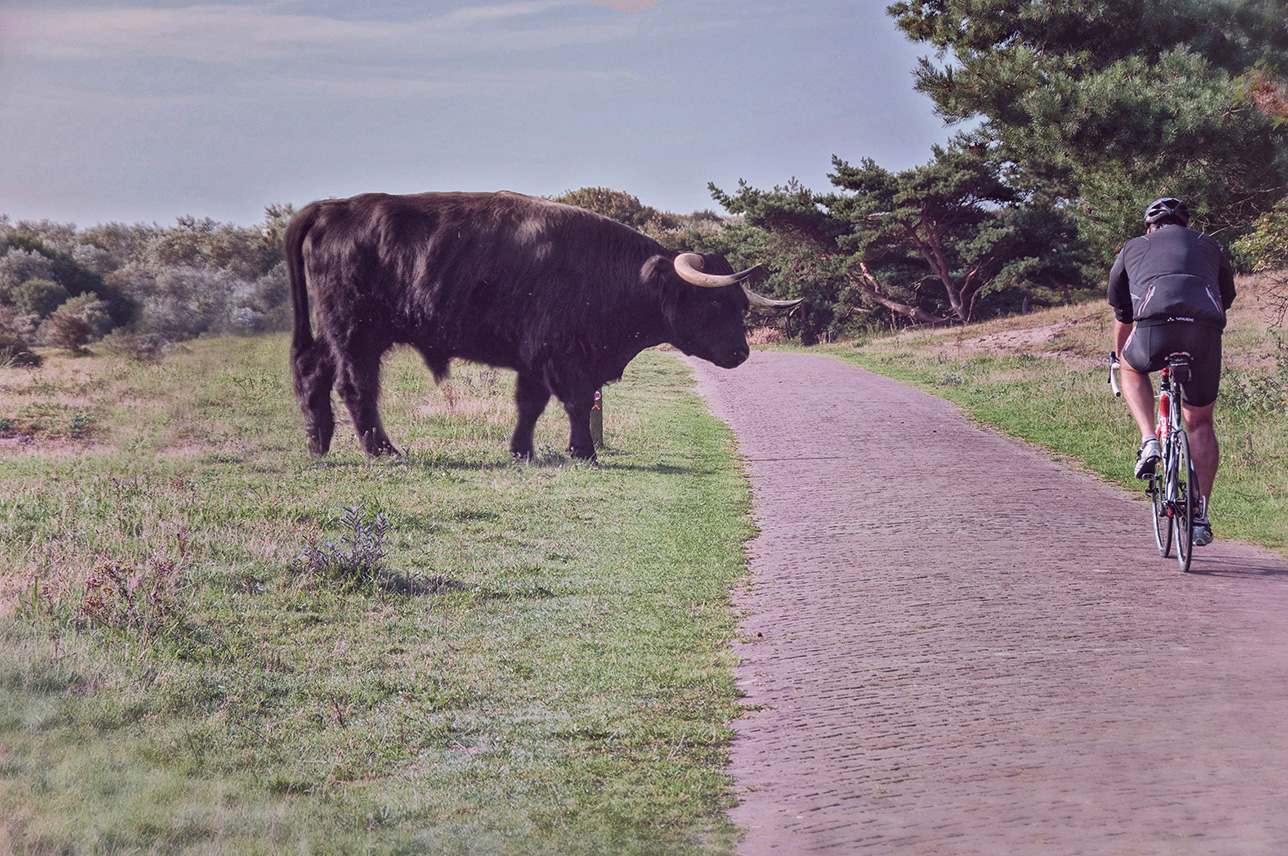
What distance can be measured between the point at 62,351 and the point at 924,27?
1598 cm

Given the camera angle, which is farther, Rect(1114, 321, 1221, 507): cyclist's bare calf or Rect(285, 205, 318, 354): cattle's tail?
Rect(285, 205, 318, 354): cattle's tail

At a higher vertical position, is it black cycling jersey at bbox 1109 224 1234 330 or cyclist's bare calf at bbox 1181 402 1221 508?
black cycling jersey at bbox 1109 224 1234 330

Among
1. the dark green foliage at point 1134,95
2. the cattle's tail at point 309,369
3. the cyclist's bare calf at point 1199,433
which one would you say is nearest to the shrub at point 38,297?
the cattle's tail at point 309,369

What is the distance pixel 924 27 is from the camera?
17406 mm

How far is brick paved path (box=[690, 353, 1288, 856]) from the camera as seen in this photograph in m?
3.31

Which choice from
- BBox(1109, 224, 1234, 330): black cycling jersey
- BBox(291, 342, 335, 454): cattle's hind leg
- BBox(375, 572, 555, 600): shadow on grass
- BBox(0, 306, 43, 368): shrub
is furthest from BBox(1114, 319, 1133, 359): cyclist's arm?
BBox(291, 342, 335, 454): cattle's hind leg

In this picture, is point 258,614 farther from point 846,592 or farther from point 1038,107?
point 1038,107

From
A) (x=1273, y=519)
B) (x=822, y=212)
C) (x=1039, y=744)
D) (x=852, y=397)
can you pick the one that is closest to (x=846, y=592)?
(x=1039, y=744)

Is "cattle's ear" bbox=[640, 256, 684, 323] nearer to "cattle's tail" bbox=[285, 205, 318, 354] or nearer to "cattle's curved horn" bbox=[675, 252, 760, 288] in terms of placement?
"cattle's curved horn" bbox=[675, 252, 760, 288]

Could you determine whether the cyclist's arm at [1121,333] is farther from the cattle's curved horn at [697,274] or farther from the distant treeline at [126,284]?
the distant treeline at [126,284]

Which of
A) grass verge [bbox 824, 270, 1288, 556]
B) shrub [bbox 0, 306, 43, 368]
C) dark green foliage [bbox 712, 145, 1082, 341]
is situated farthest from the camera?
dark green foliage [bbox 712, 145, 1082, 341]

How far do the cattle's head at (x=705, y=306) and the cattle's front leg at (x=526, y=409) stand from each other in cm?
158

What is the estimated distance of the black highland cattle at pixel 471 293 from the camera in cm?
1055

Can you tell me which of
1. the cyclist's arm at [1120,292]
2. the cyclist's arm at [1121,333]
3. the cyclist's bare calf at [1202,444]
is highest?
the cyclist's arm at [1120,292]
